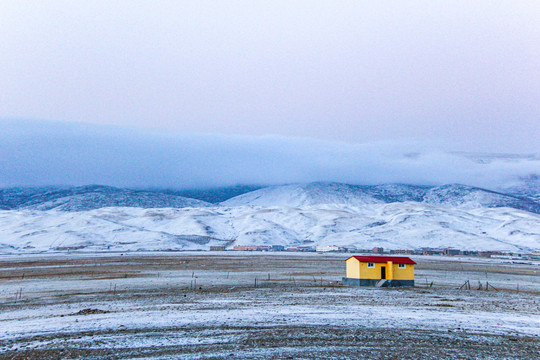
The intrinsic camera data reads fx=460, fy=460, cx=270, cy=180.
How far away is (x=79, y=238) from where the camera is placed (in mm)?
167750

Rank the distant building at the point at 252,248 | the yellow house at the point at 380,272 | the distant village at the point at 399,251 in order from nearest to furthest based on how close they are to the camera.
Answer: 1. the yellow house at the point at 380,272
2. the distant village at the point at 399,251
3. the distant building at the point at 252,248

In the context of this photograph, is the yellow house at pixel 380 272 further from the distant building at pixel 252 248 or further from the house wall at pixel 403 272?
the distant building at pixel 252 248

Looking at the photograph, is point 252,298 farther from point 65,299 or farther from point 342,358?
point 342,358

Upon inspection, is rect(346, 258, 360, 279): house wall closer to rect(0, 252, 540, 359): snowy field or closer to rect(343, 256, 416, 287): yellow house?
rect(343, 256, 416, 287): yellow house

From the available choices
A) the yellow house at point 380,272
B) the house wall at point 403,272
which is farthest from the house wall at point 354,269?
the house wall at point 403,272

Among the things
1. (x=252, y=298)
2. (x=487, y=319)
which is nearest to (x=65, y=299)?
(x=252, y=298)

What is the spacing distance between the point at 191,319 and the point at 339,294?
16.4m

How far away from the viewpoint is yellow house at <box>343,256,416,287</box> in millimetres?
45594

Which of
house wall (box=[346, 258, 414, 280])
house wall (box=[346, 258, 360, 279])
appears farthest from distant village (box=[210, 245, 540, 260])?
house wall (box=[346, 258, 360, 279])

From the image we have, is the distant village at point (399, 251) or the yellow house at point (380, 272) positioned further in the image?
the distant village at point (399, 251)

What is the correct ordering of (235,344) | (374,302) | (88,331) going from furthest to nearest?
(374,302) < (88,331) < (235,344)

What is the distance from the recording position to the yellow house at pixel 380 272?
4559cm

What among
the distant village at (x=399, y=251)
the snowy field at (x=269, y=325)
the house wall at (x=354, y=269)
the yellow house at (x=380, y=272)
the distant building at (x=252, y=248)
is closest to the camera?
the snowy field at (x=269, y=325)

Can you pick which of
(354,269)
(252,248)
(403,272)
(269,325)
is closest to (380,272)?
(403,272)
